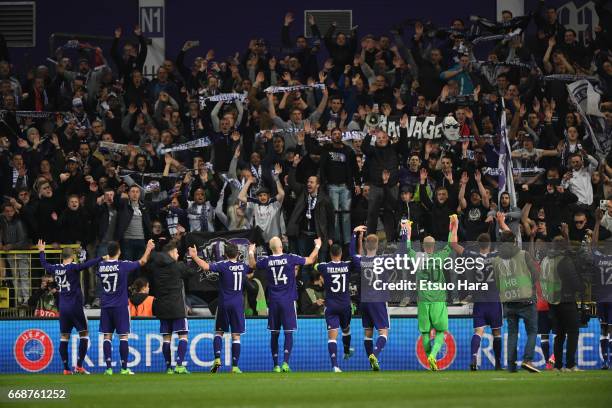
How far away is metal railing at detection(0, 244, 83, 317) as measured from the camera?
872 inches

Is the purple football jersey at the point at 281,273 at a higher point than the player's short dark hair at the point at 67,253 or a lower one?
lower

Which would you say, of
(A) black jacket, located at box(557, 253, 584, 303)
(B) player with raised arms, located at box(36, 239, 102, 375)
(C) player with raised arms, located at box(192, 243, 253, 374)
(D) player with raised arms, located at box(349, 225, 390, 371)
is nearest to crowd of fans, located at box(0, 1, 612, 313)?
(D) player with raised arms, located at box(349, 225, 390, 371)

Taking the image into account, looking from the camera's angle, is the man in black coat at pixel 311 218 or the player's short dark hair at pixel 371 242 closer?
the player's short dark hair at pixel 371 242

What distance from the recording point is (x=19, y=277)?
22391 mm

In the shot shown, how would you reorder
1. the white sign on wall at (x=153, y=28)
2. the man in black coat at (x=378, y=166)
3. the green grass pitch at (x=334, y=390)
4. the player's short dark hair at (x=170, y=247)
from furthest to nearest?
the white sign on wall at (x=153, y=28)
the man in black coat at (x=378, y=166)
the player's short dark hair at (x=170, y=247)
the green grass pitch at (x=334, y=390)

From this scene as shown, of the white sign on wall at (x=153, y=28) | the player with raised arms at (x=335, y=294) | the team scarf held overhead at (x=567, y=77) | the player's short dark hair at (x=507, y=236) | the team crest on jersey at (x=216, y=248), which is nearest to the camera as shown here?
the player's short dark hair at (x=507, y=236)

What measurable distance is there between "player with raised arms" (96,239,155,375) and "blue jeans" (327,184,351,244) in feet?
13.3

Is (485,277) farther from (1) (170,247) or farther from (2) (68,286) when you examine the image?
(2) (68,286)

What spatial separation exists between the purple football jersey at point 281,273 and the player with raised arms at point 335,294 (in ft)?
1.64

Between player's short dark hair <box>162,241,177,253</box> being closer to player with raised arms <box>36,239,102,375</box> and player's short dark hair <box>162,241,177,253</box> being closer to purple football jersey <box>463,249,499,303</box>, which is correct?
player with raised arms <box>36,239,102,375</box>

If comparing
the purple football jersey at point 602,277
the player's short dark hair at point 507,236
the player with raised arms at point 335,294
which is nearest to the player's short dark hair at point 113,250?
the player with raised arms at point 335,294

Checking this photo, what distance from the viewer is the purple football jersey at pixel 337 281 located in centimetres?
2002

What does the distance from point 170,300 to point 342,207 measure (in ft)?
13.6

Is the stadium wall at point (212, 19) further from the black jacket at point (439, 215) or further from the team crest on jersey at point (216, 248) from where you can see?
the team crest on jersey at point (216, 248)
